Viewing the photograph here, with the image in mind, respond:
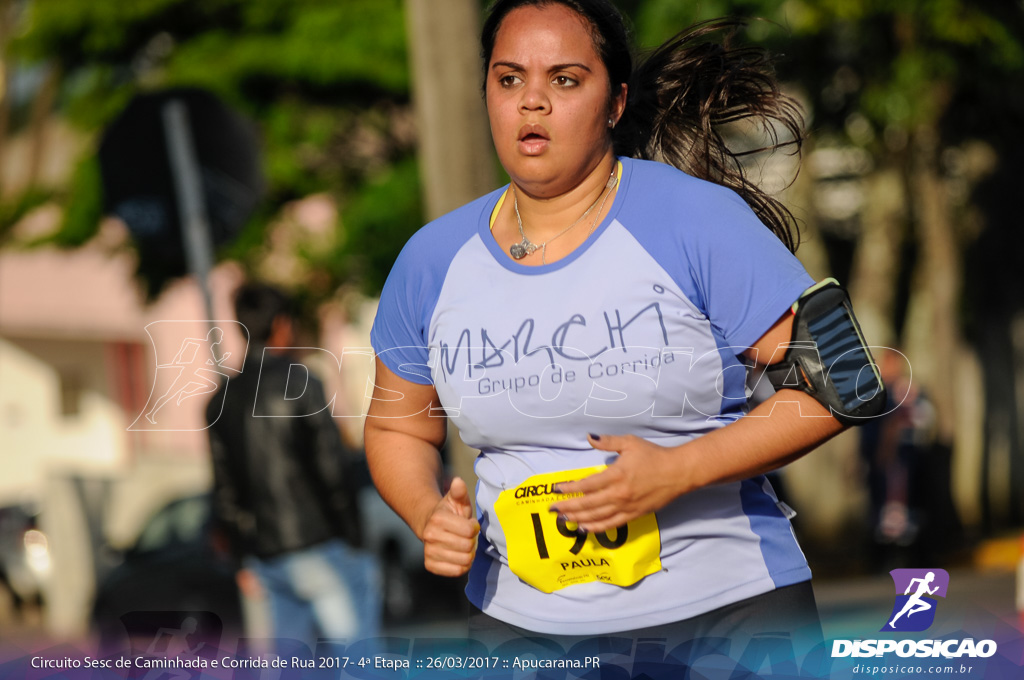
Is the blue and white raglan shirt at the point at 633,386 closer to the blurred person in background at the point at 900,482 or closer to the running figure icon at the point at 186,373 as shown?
the running figure icon at the point at 186,373

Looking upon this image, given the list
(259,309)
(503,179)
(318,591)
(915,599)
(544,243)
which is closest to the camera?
(544,243)

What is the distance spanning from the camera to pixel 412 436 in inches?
97.7

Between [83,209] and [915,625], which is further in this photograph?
→ [83,209]

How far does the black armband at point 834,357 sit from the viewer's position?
1.98 meters

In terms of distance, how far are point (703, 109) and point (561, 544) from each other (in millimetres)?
945

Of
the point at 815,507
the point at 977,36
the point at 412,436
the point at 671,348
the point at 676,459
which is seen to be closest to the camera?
the point at 676,459

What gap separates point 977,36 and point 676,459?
359 inches

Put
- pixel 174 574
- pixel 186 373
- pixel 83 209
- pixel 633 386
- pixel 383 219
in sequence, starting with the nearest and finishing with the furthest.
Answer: pixel 633 386, pixel 186 373, pixel 174 574, pixel 383 219, pixel 83 209

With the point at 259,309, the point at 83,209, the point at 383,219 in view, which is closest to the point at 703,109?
the point at 259,309

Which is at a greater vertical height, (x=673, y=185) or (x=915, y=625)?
(x=673, y=185)

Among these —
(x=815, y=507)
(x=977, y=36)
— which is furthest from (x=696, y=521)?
(x=815, y=507)

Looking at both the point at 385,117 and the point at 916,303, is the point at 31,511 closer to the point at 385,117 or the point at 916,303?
the point at 385,117

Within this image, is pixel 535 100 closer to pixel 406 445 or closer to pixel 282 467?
pixel 406 445

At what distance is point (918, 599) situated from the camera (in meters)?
2.37
